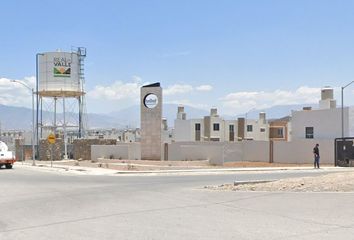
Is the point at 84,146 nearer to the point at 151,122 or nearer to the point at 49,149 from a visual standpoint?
the point at 49,149

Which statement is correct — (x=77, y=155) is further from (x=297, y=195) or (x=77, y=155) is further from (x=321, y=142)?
(x=297, y=195)

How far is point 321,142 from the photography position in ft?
154

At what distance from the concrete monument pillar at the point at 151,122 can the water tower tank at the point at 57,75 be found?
2356cm

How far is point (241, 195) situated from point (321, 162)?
30520mm

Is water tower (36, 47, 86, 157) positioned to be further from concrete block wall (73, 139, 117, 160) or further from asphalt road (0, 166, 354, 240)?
asphalt road (0, 166, 354, 240)

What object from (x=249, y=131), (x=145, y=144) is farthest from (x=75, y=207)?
(x=249, y=131)

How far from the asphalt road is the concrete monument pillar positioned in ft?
81.7

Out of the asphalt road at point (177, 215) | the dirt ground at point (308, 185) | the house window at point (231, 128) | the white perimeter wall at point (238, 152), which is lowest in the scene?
the asphalt road at point (177, 215)

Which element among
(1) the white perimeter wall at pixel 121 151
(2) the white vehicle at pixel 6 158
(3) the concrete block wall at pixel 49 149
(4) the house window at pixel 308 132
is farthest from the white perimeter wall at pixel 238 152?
(3) the concrete block wall at pixel 49 149

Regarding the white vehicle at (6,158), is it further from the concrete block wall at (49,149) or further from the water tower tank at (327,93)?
the water tower tank at (327,93)

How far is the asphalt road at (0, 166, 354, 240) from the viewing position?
10961 millimetres

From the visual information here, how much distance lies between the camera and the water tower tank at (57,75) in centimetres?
6638

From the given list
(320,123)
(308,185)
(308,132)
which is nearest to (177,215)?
(308,185)

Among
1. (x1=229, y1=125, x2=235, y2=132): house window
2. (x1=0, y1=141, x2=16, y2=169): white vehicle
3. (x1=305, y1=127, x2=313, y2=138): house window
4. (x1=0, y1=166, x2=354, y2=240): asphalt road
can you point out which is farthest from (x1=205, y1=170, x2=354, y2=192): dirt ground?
(x1=229, y1=125, x2=235, y2=132): house window
